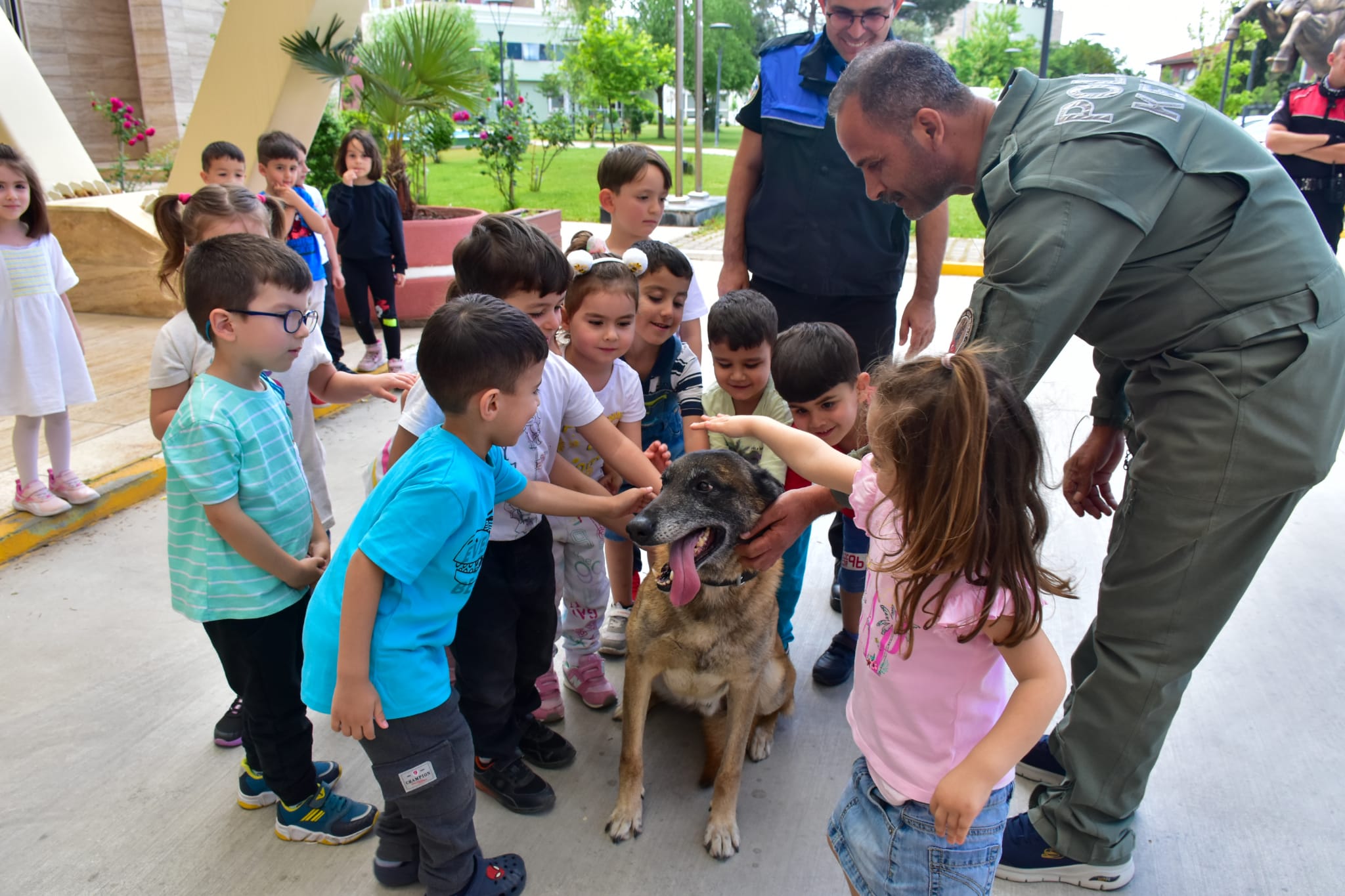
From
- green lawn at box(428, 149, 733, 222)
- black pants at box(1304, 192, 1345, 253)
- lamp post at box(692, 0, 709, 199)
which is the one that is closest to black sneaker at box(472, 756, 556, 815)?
black pants at box(1304, 192, 1345, 253)

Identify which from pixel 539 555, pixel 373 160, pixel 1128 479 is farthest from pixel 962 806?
pixel 373 160

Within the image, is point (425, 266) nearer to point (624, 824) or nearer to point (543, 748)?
point (543, 748)

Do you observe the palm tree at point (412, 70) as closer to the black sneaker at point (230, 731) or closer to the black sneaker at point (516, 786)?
the black sneaker at point (230, 731)

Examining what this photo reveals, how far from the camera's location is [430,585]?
2047 mm

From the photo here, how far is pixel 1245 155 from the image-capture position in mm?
2059

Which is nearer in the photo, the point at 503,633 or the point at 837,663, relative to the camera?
the point at 503,633

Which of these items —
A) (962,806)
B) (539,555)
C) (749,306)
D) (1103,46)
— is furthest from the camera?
(1103,46)

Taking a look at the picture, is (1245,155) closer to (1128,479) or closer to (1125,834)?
(1128,479)

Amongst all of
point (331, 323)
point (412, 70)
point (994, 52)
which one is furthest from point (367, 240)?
point (994, 52)

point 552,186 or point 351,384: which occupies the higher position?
point 552,186

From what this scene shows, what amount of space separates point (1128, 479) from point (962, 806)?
1.21m

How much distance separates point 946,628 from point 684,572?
963 millimetres

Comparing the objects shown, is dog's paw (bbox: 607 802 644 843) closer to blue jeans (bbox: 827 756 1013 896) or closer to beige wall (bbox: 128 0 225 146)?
blue jeans (bbox: 827 756 1013 896)

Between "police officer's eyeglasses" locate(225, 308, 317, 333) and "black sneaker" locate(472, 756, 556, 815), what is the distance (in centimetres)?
154
